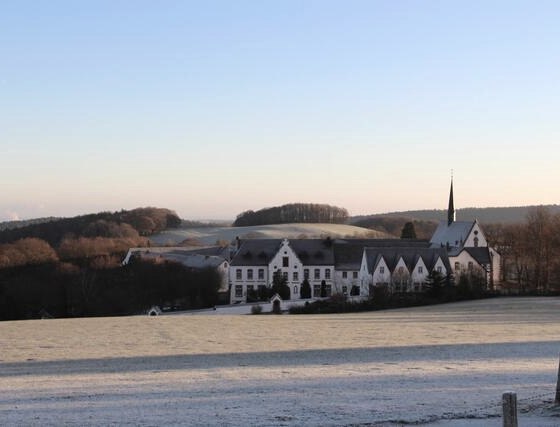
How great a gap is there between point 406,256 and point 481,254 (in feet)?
37.8

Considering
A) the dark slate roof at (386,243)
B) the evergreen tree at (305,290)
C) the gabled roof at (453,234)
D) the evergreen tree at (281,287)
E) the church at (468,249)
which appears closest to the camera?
the evergreen tree at (281,287)

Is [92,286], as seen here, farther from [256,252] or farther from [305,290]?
[305,290]

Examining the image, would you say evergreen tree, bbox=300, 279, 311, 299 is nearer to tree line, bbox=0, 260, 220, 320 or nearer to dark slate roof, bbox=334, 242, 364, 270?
dark slate roof, bbox=334, 242, 364, 270

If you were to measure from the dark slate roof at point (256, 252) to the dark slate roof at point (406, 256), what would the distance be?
12.3 m

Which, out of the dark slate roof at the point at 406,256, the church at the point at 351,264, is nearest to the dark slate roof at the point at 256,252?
the church at the point at 351,264

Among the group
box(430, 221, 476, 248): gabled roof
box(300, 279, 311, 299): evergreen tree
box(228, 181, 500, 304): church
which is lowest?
box(300, 279, 311, 299): evergreen tree

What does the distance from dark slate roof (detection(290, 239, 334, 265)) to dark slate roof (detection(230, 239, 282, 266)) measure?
8.85 ft

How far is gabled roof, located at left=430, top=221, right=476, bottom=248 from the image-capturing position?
313 feet

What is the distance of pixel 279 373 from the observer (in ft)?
79.8

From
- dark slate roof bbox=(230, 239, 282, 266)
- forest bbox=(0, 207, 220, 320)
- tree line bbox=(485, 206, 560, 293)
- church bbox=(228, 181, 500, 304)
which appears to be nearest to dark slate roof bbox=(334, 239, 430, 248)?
church bbox=(228, 181, 500, 304)

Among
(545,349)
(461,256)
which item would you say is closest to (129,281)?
(461,256)

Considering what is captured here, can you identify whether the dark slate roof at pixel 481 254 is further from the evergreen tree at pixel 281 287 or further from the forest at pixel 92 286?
the forest at pixel 92 286

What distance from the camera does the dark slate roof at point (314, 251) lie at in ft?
300

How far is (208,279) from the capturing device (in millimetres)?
88062
